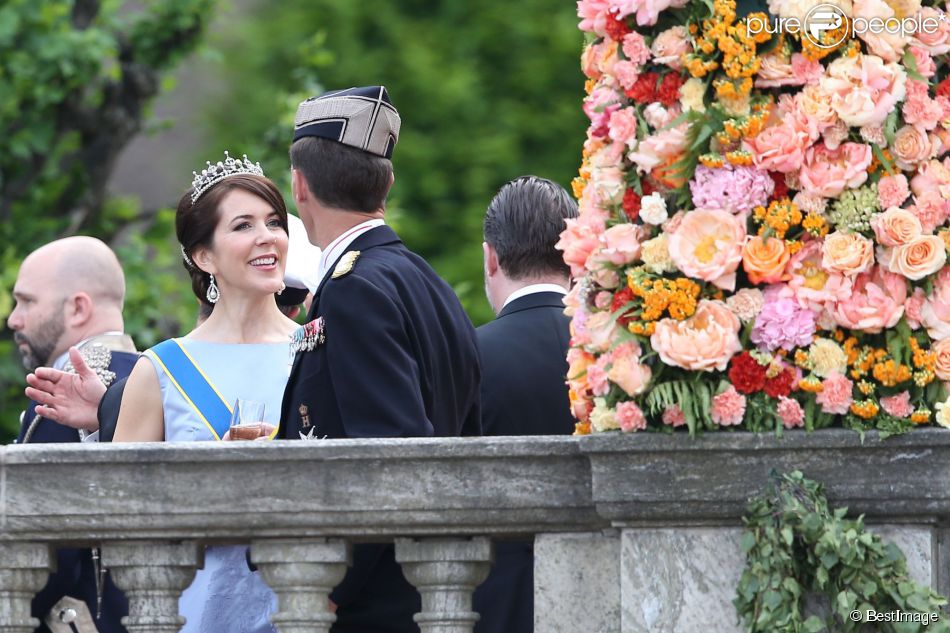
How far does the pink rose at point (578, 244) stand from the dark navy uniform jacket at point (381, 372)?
65cm

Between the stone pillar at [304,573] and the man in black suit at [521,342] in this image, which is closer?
the stone pillar at [304,573]

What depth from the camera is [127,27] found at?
10445 mm

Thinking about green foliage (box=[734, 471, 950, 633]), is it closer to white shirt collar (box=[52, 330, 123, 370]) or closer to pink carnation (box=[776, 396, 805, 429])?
pink carnation (box=[776, 396, 805, 429])

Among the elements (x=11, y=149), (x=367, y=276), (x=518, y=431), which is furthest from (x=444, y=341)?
(x=11, y=149)

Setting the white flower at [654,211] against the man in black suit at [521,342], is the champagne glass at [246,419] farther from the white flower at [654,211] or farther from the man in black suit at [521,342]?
the white flower at [654,211]

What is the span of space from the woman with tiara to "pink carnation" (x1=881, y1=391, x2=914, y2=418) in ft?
6.26

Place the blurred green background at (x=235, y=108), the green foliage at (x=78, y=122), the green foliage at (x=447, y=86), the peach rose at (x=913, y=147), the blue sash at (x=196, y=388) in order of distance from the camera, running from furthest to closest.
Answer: the green foliage at (x=447, y=86), the blurred green background at (x=235, y=108), the green foliage at (x=78, y=122), the blue sash at (x=196, y=388), the peach rose at (x=913, y=147)

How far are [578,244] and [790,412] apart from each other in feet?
1.80

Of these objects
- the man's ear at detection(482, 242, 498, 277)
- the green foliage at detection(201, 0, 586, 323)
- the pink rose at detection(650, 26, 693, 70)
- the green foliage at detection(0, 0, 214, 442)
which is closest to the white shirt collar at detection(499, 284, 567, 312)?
the man's ear at detection(482, 242, 498, 277)

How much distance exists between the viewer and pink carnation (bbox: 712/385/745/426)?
3.18 metres

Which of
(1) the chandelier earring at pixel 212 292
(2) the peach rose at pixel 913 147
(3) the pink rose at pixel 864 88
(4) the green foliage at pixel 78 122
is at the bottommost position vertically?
(2) the peach rose at pixel 913 147

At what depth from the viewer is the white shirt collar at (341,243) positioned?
4.23 m

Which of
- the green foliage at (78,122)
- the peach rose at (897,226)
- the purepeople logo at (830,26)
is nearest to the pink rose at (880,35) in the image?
the purepeople logo at (830,26)

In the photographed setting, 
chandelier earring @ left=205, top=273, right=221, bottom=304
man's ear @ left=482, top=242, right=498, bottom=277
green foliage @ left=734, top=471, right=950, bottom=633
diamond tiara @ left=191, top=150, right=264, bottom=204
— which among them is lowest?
green foliage @ left=734, top=471, right=950, bottom=633
